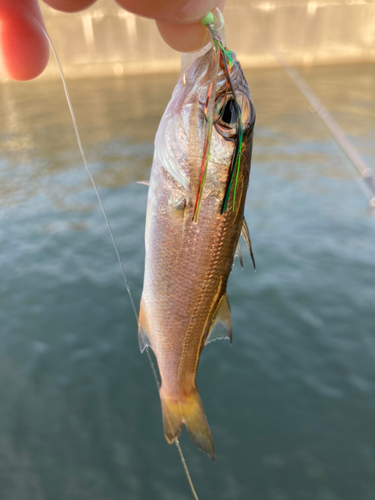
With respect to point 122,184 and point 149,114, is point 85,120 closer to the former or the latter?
point 149,114

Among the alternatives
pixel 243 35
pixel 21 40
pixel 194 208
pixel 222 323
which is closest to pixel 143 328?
pixel 222 323

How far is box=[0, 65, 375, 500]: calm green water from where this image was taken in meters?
2.71

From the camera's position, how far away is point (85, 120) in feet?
38.0

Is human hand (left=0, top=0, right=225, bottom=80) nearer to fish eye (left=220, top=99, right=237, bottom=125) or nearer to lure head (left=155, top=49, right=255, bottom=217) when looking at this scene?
lure head (left=155, top=49, right=255, bottom=217)

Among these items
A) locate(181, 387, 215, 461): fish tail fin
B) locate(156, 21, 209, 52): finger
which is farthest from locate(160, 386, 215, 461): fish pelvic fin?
locate(156, 21, 209, 52): finger

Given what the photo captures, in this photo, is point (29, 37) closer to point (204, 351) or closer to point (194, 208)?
point (194, 208)

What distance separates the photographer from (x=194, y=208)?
1.22 m

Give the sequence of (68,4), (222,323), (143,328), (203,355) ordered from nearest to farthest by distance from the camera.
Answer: (68,4), (222,323), (143,328), (203,355)

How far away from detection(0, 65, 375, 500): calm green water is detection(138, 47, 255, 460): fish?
5.93 feet

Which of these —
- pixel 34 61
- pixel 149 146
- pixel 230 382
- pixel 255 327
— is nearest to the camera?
pixel 34 61

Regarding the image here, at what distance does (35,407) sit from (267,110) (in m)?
11.2

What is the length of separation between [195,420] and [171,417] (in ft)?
0.35

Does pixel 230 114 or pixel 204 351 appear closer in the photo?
pixel 230 114

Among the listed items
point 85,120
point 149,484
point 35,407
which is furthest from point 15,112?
point 149,484
